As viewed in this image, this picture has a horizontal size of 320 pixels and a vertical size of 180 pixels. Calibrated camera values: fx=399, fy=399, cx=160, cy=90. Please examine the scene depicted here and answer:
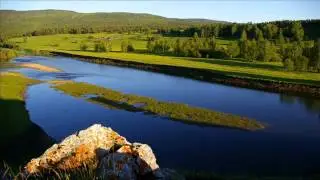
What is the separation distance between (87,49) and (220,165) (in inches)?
6096

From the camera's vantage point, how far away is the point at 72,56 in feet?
526

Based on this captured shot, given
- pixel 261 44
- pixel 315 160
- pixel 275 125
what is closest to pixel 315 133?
pixel 275 125

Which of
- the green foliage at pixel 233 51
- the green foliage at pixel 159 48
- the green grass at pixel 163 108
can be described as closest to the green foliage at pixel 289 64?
the green foliage at pixel 233 51

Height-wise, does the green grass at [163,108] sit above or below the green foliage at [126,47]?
below

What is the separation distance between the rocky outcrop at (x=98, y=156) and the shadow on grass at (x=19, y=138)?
566 inches

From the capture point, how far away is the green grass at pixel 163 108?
171 feet

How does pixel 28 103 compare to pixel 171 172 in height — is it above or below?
below

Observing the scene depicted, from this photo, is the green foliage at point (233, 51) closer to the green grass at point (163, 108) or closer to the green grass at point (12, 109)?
the green grass at point (163, 108)

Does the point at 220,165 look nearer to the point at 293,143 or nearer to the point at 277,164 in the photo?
the point at 277,164

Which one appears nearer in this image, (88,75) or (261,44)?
(88,75)

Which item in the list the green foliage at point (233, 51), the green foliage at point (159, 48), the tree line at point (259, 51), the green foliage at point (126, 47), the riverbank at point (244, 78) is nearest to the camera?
the riverbank at point (244, 78)

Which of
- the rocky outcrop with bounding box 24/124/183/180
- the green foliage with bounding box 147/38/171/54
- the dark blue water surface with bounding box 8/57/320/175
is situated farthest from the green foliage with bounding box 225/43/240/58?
the rocky outcrop with bounding box 24/124/183/180

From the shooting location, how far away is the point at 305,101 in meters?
68.6

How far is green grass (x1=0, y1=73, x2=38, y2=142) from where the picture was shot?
44.4 meters
